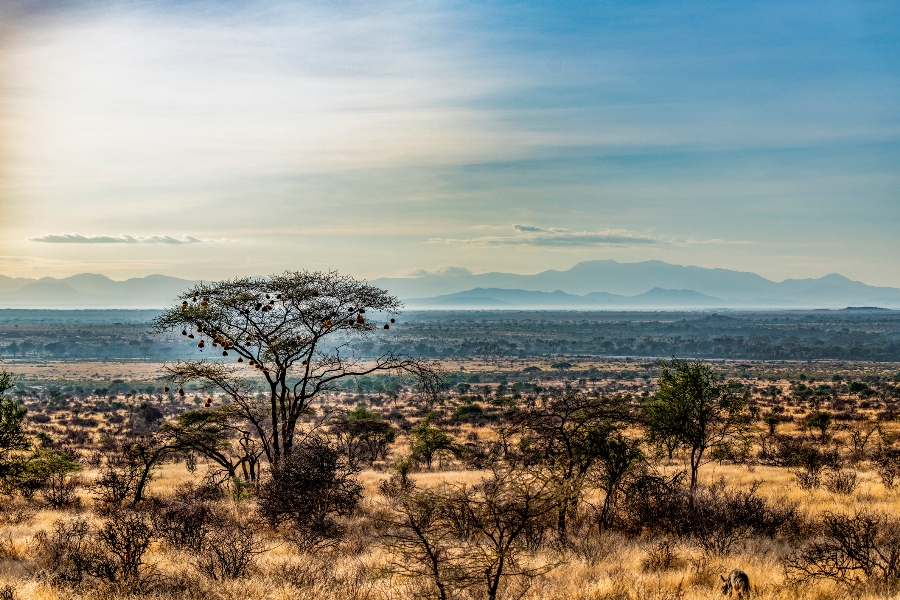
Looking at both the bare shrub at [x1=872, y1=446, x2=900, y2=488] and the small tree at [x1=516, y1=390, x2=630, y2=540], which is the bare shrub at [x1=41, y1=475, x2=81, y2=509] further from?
the bare shrub at [x1=872, y1=446, x2=900, y2=488]

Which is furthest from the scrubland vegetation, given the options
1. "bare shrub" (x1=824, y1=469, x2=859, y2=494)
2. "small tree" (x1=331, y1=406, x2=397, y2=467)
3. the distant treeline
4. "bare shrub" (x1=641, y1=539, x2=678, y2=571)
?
the distant treeline

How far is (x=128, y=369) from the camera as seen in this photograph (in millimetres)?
118562

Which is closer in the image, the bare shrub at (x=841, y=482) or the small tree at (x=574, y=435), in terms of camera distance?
the small tree at (x=574, y=435)

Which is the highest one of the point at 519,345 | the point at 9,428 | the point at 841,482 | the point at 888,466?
the point at 9,428

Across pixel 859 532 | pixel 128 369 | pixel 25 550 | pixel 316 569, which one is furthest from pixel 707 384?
pixel 128 369

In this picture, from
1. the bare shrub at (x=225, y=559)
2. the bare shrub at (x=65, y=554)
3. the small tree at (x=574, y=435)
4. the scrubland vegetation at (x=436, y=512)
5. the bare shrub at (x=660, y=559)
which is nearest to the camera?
the scrubland vegetation at (x=436, y=512)

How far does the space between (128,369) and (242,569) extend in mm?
120204

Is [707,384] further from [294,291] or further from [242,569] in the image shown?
[242,569]

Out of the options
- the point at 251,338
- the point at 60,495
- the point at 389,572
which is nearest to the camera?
the point at 389,572

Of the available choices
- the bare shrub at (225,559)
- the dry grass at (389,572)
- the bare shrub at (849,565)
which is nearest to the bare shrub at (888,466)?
the dry grass at (389,572)

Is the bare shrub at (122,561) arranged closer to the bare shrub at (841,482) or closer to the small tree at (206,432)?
the small tree at (206,432)

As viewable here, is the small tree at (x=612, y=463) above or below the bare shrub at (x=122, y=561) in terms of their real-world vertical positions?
above

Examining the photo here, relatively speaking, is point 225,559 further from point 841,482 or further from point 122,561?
point 841,482

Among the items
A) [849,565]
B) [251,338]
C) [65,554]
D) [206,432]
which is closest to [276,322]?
[251,338]
